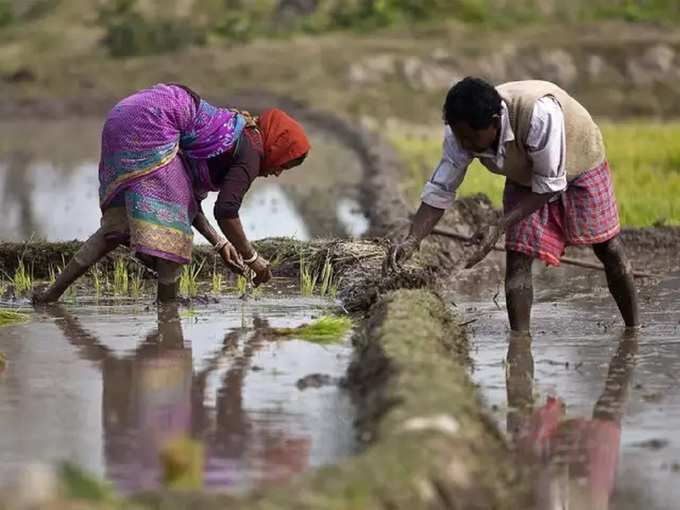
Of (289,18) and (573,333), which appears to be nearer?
(573,333)

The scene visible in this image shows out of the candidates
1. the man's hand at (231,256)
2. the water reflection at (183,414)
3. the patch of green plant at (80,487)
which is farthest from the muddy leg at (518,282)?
the patch of green plant at (80,487)

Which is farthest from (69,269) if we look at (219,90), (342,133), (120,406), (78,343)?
(219,90)

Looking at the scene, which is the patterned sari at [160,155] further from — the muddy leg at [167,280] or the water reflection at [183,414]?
the water reflection at [183,414]

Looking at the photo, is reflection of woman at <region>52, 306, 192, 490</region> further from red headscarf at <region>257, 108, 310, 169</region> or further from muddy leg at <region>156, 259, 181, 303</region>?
red headscarf at <region>257, 108, 310, 169</region>

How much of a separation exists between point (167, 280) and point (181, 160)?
63 cm

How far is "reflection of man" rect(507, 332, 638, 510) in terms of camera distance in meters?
4.03

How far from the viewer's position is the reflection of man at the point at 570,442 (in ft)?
13.2

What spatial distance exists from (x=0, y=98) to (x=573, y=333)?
21064 mm

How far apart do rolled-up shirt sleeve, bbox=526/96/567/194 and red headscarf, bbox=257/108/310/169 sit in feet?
3.87

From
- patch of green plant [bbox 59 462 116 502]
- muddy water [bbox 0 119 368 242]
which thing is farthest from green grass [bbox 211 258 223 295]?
patch of green plant [bbox 59 462 116 502]

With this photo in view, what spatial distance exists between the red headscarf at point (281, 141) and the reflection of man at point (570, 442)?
147cm

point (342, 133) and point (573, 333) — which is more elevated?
point (342, 133)

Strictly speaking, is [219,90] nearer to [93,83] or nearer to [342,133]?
[93,83]

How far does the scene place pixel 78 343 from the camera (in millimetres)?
6285
